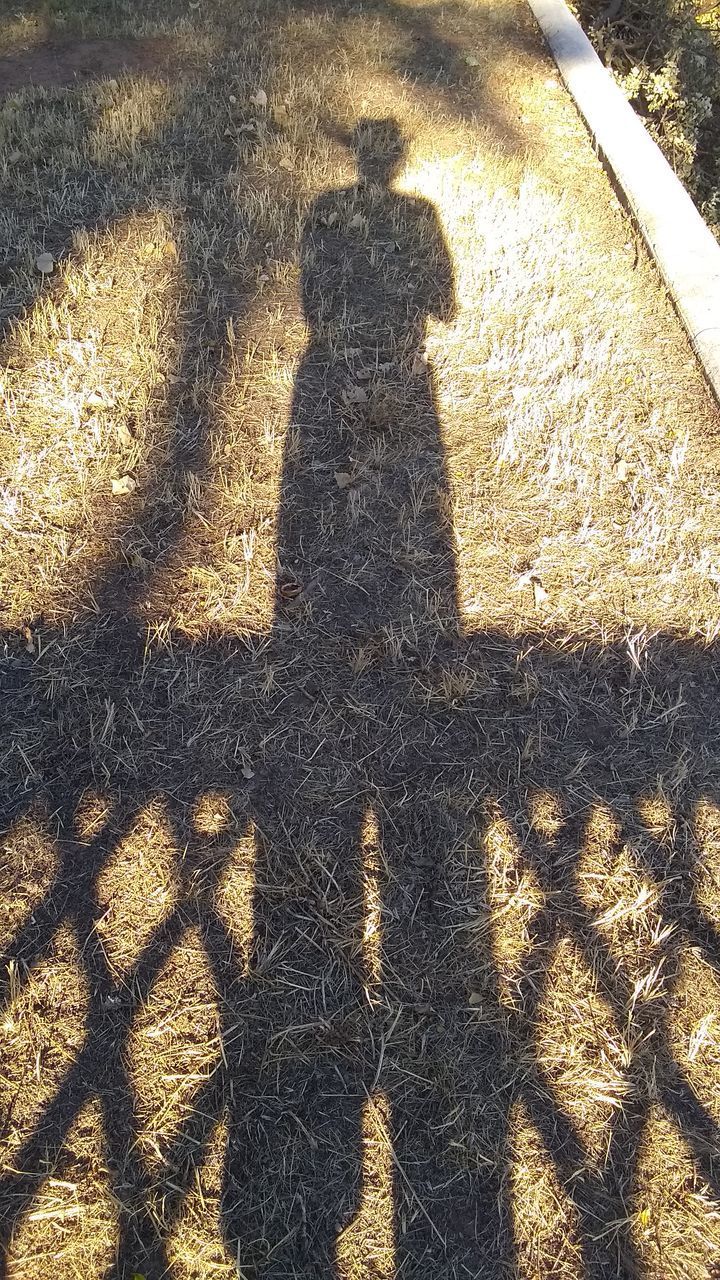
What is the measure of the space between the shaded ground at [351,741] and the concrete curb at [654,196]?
20 centimetres

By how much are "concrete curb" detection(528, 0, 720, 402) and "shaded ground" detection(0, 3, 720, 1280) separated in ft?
0.66

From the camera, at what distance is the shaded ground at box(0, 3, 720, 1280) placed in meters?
2.07

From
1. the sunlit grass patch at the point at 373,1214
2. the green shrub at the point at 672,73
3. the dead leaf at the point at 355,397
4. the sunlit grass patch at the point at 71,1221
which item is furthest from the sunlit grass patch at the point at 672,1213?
the green shrub at the point at 672,73

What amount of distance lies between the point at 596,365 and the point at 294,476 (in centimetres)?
194

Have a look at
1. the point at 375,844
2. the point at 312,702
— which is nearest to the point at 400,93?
the point at 312,702

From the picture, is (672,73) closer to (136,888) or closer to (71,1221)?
(136,888)

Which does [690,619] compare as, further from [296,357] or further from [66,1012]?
[66,1012]

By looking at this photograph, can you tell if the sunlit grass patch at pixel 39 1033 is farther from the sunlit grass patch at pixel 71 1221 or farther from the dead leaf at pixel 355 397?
the dead leaf at pixel 355 397

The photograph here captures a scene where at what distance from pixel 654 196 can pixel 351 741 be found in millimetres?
4894

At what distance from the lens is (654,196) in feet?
18.7

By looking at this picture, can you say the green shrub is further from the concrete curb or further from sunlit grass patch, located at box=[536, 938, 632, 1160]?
sunlit grass patch, located at box=[536, 938, 632, 1160]

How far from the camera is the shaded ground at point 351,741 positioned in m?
2.07

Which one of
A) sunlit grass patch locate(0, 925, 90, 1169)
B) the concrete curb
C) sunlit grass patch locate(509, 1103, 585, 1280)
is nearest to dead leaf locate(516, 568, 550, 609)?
the concrete curb

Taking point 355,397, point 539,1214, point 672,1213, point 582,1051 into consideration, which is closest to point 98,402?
point 355,397
